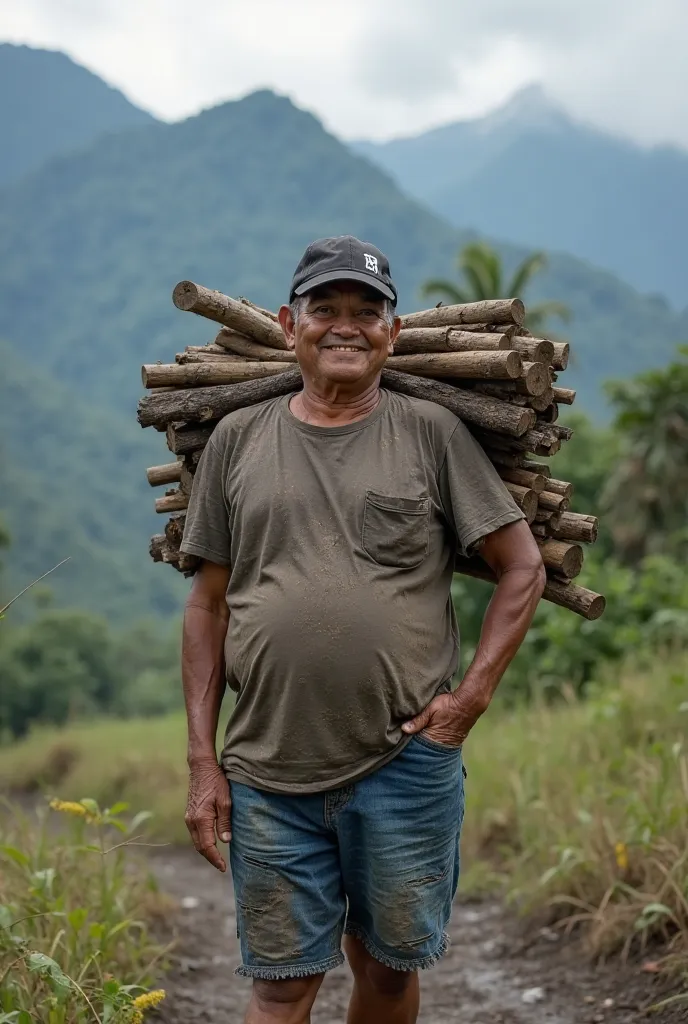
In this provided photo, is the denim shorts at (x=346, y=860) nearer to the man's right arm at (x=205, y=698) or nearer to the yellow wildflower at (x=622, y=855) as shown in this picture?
the man's right arm at (x=205, y=698)

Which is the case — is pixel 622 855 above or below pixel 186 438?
below

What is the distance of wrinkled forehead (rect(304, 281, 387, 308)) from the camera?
2.76 m

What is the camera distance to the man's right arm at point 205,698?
111 inches

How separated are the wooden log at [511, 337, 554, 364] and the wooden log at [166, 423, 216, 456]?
881 millimetres

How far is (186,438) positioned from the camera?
3.11 meters

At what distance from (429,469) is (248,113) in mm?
204916

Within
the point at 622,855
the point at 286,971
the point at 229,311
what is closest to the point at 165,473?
the point at 229,311

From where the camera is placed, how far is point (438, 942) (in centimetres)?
280

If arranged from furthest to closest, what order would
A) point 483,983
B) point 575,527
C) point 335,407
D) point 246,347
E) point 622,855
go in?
point 483,983, point 622,855, point 246,347, point 575,527, point 335,407

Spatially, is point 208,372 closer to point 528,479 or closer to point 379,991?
point 528,479

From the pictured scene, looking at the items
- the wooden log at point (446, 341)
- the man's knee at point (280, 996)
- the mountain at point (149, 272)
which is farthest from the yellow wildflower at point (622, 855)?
the mountain at point (149, 272)

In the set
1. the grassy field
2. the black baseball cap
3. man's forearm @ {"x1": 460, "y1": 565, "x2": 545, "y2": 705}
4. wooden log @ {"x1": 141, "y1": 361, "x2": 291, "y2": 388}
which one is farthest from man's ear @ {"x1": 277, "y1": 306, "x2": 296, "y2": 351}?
the grassy field

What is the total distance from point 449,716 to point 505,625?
26cm

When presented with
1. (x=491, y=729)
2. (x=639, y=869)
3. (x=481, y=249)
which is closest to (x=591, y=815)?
(x=639, y=869)
